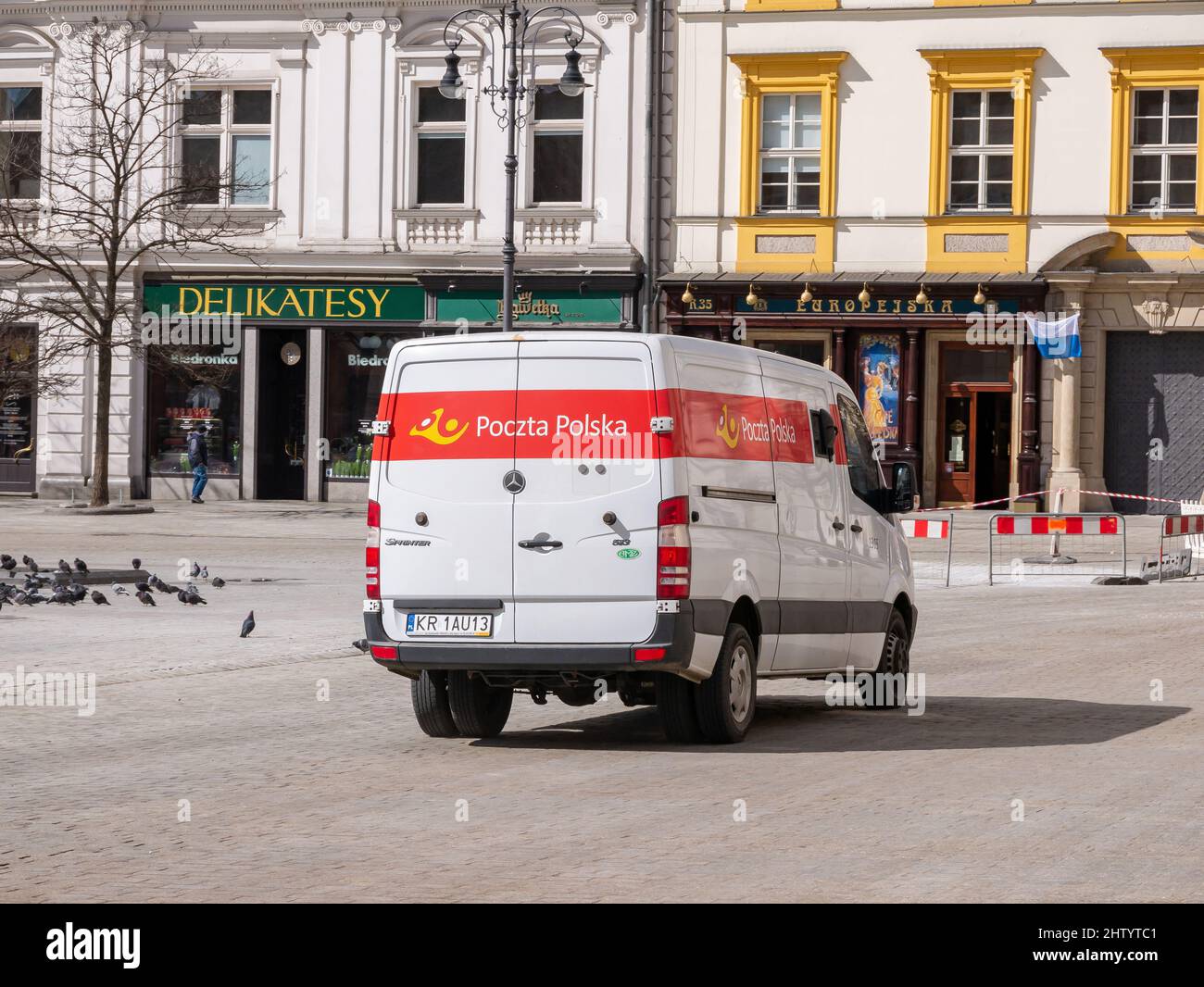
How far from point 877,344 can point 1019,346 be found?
2558 mm

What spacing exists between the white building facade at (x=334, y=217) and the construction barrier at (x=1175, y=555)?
44.3 ft

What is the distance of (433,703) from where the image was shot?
11.9 m

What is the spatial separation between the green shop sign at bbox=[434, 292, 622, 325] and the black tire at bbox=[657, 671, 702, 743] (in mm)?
26440

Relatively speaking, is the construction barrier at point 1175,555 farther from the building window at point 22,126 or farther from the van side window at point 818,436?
the building window at point 22,126

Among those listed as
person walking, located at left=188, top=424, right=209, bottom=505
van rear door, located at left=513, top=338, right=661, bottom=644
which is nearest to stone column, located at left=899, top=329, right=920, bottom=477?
person walking, located at left=188, top=424, right=209, bottom=505

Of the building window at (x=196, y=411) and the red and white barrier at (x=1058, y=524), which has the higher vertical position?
the building window at (x=196, y=411)

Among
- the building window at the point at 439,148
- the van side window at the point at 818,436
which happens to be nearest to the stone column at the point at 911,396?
the building window at the point at 439,148

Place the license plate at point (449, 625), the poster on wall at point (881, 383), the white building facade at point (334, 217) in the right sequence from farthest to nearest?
the white building facade at point (334, 217), the poster on wall at point (881, 383), the license plate at point (449, 625)

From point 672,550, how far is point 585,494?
58 cm

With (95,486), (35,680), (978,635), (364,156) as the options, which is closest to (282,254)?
(364,156)

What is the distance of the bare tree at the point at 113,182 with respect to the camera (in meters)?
38.4

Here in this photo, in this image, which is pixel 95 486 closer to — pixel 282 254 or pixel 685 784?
pixel 282 254
